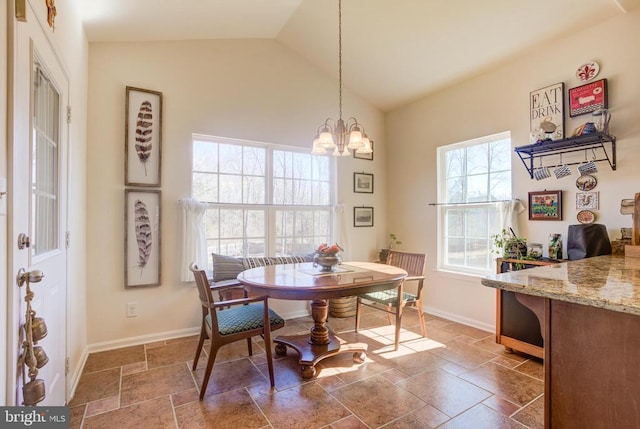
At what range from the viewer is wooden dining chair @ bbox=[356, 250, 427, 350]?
2.82 meters

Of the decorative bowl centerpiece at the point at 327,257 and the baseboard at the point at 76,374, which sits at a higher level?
the decorative bowl centerpiece at the point at 327,257

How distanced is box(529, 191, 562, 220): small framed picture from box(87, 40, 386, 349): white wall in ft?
8.09

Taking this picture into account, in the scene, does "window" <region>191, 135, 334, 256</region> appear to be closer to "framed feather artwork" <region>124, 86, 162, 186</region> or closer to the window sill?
"framed feather artwork" <region>124, 86, 162, 186</region>

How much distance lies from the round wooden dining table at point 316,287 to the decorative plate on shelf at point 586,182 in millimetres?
1661

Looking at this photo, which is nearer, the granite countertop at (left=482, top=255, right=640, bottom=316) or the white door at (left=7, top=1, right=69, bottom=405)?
the granite countertop at (left=482, top=255, right=640, bottom=316)

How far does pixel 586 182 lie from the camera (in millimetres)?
2637

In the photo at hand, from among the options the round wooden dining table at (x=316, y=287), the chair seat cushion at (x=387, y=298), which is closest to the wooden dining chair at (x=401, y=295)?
the chair seat cushion at (x=387, y=298)

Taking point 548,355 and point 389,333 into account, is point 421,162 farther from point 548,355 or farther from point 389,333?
point 548,355

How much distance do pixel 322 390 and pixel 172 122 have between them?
9.06 ft

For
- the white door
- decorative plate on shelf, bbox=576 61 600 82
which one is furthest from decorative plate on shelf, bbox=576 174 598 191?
the white door

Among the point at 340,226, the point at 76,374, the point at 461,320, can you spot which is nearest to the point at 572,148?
the point at 461,320

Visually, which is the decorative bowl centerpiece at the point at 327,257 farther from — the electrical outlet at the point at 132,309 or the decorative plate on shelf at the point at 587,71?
the decorative plate on shelf at the point at 587,71

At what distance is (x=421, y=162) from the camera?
4.07 m

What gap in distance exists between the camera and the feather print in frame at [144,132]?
299 cm
